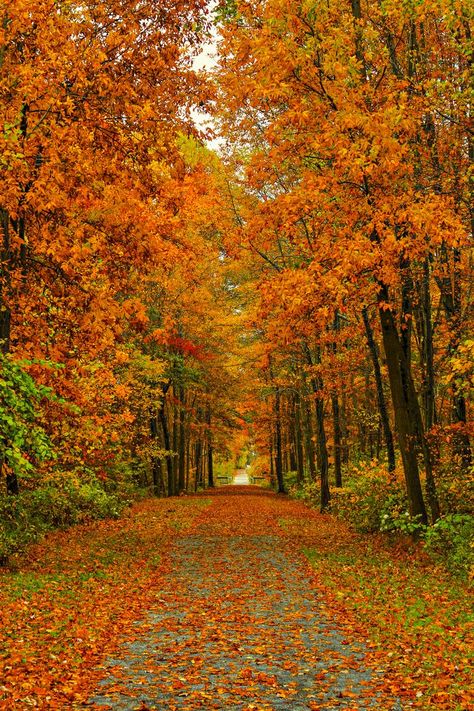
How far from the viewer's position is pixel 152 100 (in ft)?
37.5

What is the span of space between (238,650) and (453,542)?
6.13 meters

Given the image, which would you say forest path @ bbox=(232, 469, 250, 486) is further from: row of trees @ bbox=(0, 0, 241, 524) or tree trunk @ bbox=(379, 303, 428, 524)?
row of trees @ bbox=(0, 0, 241, 524)

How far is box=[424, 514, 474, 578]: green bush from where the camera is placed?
11742mm

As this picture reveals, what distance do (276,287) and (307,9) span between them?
16.0 feet

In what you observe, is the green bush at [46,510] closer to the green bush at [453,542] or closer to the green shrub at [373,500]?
the green shrub at [373,500]

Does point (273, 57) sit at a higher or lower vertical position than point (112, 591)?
higher

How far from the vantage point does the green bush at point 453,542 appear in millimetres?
11742

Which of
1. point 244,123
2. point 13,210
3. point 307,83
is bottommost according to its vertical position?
point 13,210

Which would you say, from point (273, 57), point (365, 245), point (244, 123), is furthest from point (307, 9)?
point (244, 123)

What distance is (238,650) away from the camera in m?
7.80

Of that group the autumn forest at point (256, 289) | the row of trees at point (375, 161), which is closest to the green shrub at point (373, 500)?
the autumn forest at point (256, 289)

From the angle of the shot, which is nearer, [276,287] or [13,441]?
[13,441]

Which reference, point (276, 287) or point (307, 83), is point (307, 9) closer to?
point (307, 83)

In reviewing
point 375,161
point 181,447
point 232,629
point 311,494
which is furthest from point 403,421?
point 181,447
